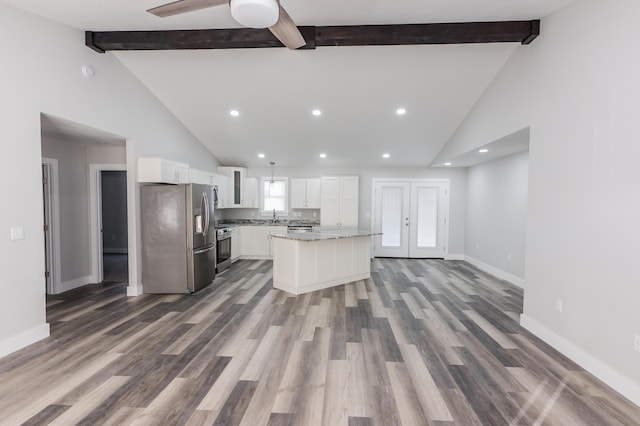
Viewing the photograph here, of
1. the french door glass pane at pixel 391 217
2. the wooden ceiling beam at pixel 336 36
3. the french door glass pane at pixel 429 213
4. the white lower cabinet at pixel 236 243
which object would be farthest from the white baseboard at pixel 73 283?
the french door glass pane at pixel 429 213

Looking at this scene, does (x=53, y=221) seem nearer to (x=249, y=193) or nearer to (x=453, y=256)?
(x=249, y=193)

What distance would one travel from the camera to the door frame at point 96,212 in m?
5.21

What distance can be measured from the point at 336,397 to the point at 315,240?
2.72 m

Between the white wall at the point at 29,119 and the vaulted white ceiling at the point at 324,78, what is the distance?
0.27 metres

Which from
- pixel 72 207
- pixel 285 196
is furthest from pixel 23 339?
pixel 285 196

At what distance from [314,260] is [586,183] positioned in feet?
11.6

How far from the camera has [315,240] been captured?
15.8 ft

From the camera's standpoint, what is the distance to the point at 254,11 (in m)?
1.90

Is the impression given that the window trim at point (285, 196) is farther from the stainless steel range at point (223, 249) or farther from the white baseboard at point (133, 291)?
the white baseboard at point (133, 291)

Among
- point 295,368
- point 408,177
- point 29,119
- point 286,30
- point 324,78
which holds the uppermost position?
point 324,78

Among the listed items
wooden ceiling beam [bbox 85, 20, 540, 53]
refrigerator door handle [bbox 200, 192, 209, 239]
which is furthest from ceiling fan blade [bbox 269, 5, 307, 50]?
refrigerator door handle [bbox 200, 192, 209, 239]

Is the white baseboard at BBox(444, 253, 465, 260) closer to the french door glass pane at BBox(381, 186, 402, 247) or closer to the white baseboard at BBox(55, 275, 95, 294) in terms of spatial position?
the french door glass pane at BBox(381, 186, 402, 247)

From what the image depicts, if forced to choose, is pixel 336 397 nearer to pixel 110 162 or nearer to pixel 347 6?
pixel 347 6

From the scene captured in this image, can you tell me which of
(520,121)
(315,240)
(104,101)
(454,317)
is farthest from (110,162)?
(520,121)
